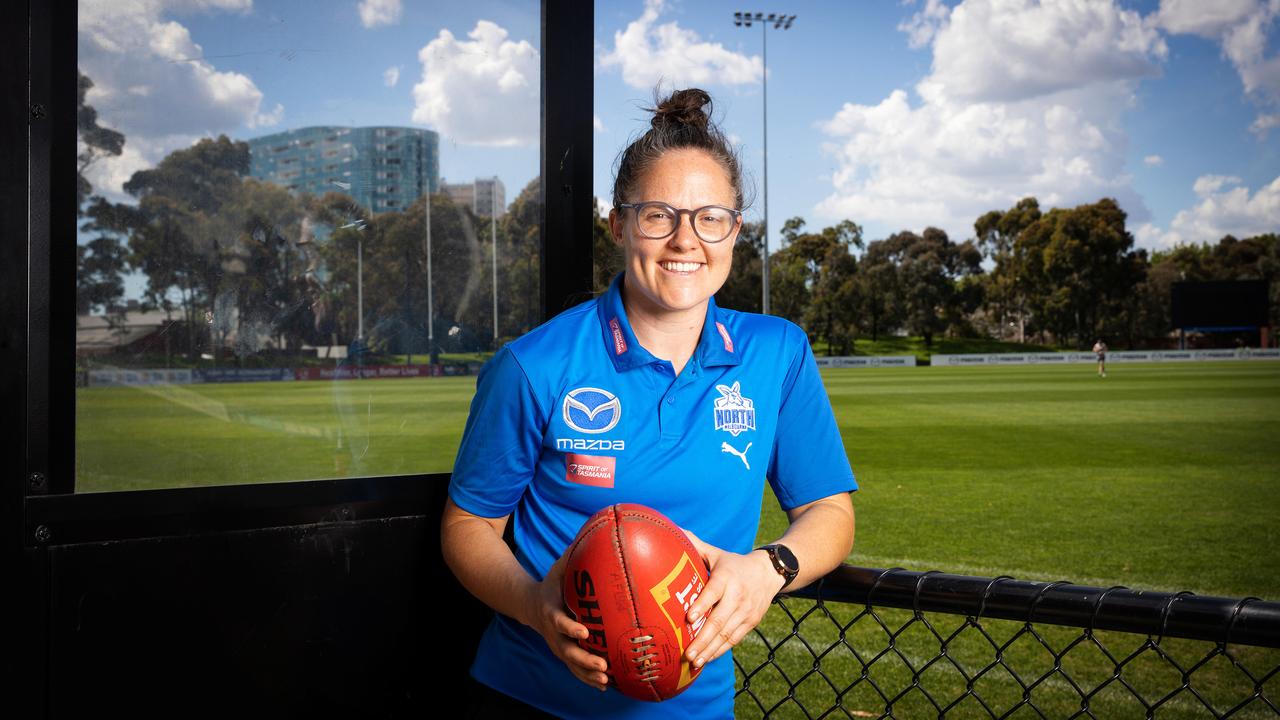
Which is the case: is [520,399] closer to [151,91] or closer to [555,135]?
[555,135]

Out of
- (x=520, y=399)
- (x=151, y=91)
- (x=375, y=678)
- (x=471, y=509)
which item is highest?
(x=151, y=91)

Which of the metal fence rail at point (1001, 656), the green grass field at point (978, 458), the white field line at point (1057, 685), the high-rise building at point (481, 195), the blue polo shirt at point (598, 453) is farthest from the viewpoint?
the white field line at point (1057, 685)

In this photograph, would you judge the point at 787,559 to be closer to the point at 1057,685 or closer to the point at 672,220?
the point at 672,220

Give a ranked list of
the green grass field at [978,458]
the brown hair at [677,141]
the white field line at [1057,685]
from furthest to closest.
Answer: the white field line at [1057,685] → the green grass field at [978,458] → the brown hair at [677,141]

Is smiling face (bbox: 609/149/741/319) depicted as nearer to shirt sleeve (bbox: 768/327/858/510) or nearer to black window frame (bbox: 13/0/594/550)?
shirt sleeve (bbox: 768/327/858/510)

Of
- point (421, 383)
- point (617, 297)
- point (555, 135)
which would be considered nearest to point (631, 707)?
point (617, 297)

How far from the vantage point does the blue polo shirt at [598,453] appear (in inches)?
69.2

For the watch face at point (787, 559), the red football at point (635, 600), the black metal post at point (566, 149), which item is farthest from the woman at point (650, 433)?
the black metal post at point (566, 149)

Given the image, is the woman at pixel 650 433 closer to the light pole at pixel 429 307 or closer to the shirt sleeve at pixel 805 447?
the shirt sleeve at pixel 805 447

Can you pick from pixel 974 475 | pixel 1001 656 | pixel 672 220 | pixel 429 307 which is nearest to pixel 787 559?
pixel 672 220

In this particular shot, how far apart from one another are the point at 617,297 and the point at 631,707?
0.79 metres

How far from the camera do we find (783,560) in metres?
1.69

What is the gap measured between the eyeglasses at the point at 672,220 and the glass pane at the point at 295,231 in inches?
23.3

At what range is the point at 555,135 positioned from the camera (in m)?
2.32
